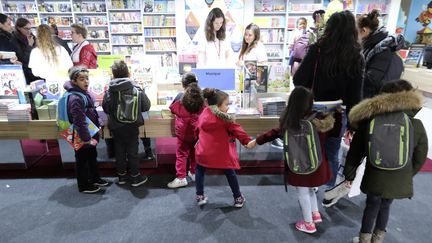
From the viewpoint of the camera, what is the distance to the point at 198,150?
7.73 feet

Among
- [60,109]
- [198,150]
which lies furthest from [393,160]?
[60,109]

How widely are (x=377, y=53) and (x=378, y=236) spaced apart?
1384 millimetres

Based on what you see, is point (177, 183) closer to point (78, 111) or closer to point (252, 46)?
point (78, 111)

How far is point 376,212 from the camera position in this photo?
1906 mm

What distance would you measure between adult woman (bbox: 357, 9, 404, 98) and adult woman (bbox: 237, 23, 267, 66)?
1.19 meters

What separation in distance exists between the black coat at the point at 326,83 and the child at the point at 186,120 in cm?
85

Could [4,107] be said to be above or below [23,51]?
below

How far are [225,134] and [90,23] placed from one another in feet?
17.6

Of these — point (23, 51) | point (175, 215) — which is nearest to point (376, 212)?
point (175, 215)

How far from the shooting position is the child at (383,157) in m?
1.69

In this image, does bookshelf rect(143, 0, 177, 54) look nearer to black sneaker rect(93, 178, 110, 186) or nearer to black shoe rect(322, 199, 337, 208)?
black sneaker rect(93, 178, 110, 186)

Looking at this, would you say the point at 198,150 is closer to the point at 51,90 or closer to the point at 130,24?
the point at 51,90

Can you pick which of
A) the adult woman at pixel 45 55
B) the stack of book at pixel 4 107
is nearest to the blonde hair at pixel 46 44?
the adult woman at pixel 45 55

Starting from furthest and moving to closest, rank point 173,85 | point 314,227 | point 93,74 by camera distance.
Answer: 1. point 173,85
2. point 93,74
3. point 314,227
